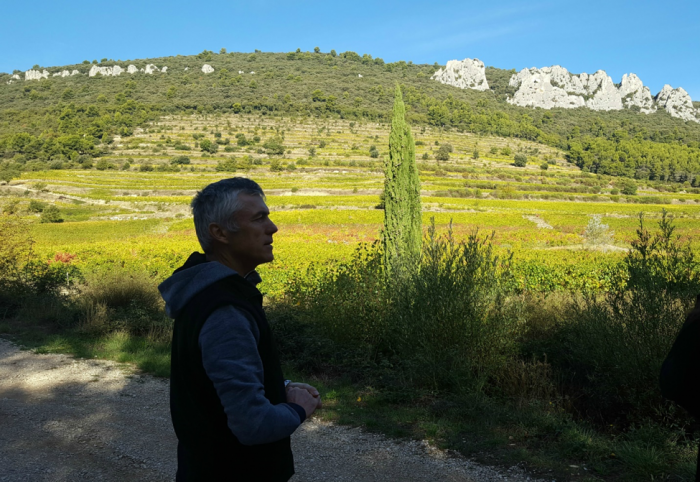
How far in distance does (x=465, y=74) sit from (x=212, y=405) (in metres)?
191

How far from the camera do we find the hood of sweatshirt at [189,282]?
1633 millimetres

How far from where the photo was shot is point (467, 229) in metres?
33.7

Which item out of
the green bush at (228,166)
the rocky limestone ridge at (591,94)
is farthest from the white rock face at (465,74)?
the green bush at (228,166)

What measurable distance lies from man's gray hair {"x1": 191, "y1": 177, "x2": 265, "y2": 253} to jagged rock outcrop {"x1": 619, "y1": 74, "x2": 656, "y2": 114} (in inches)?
7771

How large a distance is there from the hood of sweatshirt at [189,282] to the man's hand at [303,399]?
1.70ft

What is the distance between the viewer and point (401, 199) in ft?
36.4

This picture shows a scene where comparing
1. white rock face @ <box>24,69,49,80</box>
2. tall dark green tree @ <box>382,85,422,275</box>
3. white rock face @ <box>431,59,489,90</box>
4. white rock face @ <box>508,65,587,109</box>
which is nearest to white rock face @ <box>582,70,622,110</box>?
white rock face @ <box>508,65,587,109</box>

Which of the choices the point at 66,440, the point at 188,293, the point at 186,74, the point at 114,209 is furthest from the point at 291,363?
the point at 186,74

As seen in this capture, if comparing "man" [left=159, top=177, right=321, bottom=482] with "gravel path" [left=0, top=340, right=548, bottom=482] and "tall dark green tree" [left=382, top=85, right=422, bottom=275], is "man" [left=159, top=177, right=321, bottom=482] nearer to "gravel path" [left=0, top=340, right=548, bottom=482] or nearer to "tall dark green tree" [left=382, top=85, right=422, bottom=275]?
"gravel path" [left=0, top=340, right=548, bottom=482]

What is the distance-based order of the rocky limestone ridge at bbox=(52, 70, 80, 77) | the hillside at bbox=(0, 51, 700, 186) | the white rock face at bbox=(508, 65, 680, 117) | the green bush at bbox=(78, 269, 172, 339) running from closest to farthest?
1. the green bush at bbox=(78, 269, 172, 339)
2. the hillside at bbox=(0, 51, 700, 186)
3. the rocky limestone ridge at bbox=(52, 70, 80, 77)
4. the white rock face at bbox=(508, 65, 680, 117)

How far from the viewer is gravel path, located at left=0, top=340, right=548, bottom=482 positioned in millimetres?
4258

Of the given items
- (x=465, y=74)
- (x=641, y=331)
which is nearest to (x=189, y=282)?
(x=641, y=331)

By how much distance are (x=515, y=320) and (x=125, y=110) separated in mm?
126224

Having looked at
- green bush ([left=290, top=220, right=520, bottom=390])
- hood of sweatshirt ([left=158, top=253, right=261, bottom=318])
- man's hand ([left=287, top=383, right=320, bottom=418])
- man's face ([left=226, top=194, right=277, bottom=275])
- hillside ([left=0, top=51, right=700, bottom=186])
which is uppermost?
hillside ([left=0, top=51, right=700, bottom=186])
